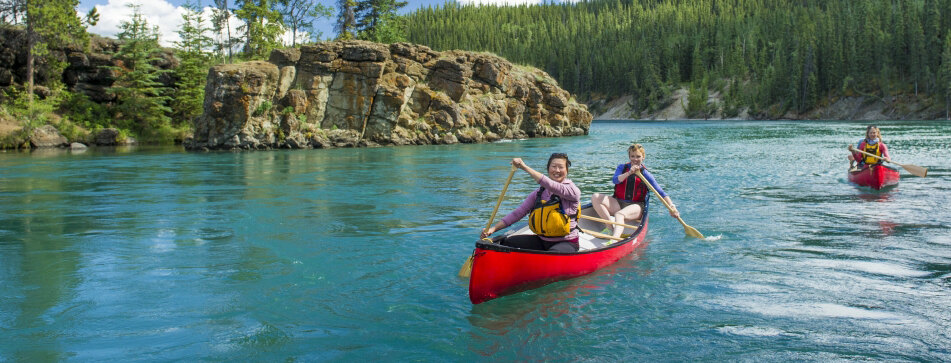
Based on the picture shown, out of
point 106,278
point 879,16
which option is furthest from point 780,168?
point 879,16

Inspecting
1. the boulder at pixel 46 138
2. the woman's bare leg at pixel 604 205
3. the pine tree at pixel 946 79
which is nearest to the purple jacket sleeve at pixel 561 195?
the woman's bare leg at pixel 604 205

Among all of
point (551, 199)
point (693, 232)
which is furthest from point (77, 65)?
point (551, 199)

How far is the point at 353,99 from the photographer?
3894cm

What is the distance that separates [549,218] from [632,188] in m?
4.40

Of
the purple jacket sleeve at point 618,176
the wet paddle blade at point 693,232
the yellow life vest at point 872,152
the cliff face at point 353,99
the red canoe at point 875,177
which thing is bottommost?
the wet paddle blade at point 693,232

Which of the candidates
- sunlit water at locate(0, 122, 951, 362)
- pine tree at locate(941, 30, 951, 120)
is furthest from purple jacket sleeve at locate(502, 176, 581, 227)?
pine tree at locate(941, 30, 951, 120)

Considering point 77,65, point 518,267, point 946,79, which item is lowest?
point 518,267

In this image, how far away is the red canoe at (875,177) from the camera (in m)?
16.1

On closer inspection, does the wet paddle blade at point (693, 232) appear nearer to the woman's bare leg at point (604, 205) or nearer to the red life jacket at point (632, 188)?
the red life jacket at point (632, 188)

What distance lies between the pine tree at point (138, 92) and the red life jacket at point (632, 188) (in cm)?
4233

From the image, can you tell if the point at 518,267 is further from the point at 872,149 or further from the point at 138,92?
the point at 138,92

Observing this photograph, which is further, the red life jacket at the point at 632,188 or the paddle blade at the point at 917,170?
the paddle blade at the point at 917,170

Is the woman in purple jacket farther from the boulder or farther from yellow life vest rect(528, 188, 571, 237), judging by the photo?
the boulder

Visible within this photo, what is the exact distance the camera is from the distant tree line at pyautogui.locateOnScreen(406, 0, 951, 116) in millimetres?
Result: 83625
